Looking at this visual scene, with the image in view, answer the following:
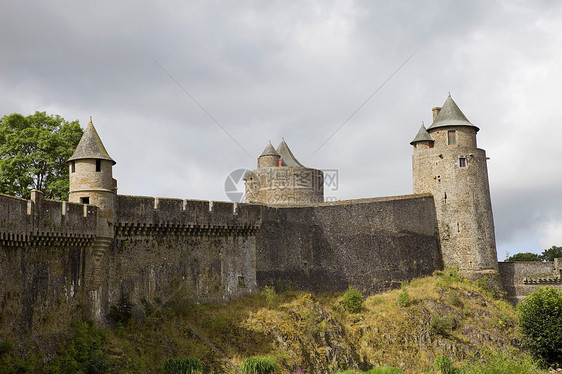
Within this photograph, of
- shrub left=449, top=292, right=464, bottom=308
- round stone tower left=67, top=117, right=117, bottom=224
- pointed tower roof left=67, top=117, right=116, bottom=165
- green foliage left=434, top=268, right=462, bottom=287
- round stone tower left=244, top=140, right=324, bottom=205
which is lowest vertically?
shrub left=449, top=292, right=464, bottom=308

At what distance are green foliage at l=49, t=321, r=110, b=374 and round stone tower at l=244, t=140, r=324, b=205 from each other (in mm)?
22649

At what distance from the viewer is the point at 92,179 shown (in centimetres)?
3197

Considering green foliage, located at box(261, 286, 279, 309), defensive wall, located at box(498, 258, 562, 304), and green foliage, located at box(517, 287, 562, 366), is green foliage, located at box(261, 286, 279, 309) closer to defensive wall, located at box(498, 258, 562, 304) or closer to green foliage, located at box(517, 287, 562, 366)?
green foliage, located at box(517, 287, 562, 366)

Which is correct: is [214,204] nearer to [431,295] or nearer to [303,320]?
[303,320]

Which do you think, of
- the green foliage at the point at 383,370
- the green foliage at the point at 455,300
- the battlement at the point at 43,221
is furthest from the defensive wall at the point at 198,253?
the green foliage at the point at 383,370

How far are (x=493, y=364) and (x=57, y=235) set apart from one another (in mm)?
20399

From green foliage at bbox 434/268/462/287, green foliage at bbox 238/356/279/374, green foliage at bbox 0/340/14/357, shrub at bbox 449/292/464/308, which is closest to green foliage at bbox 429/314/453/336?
shrub at bbox 449/292/464/308

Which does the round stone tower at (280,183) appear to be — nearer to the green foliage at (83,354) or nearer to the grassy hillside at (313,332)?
the grassy hillside at (313,332)

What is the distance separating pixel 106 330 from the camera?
3086cm

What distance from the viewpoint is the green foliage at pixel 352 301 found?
131 ft

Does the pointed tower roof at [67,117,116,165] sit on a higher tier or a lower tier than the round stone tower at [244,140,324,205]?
lower

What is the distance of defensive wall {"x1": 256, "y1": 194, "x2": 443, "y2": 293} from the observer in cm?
4031

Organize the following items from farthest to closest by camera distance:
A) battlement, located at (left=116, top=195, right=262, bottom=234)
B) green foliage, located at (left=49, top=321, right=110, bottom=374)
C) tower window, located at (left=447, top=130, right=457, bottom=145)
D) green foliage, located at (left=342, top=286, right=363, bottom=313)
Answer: tower window, located at (left=447, top=130, right=457, bottom=145), green foliage, located at (left=342, top=286, right=363, bottom=313), battlement, located at (left=116, top=195, right=262, bottom=234), green foliage, located at (left=49, top=321, right=110, bottom=374)

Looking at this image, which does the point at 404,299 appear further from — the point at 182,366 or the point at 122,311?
the point at 122,311
